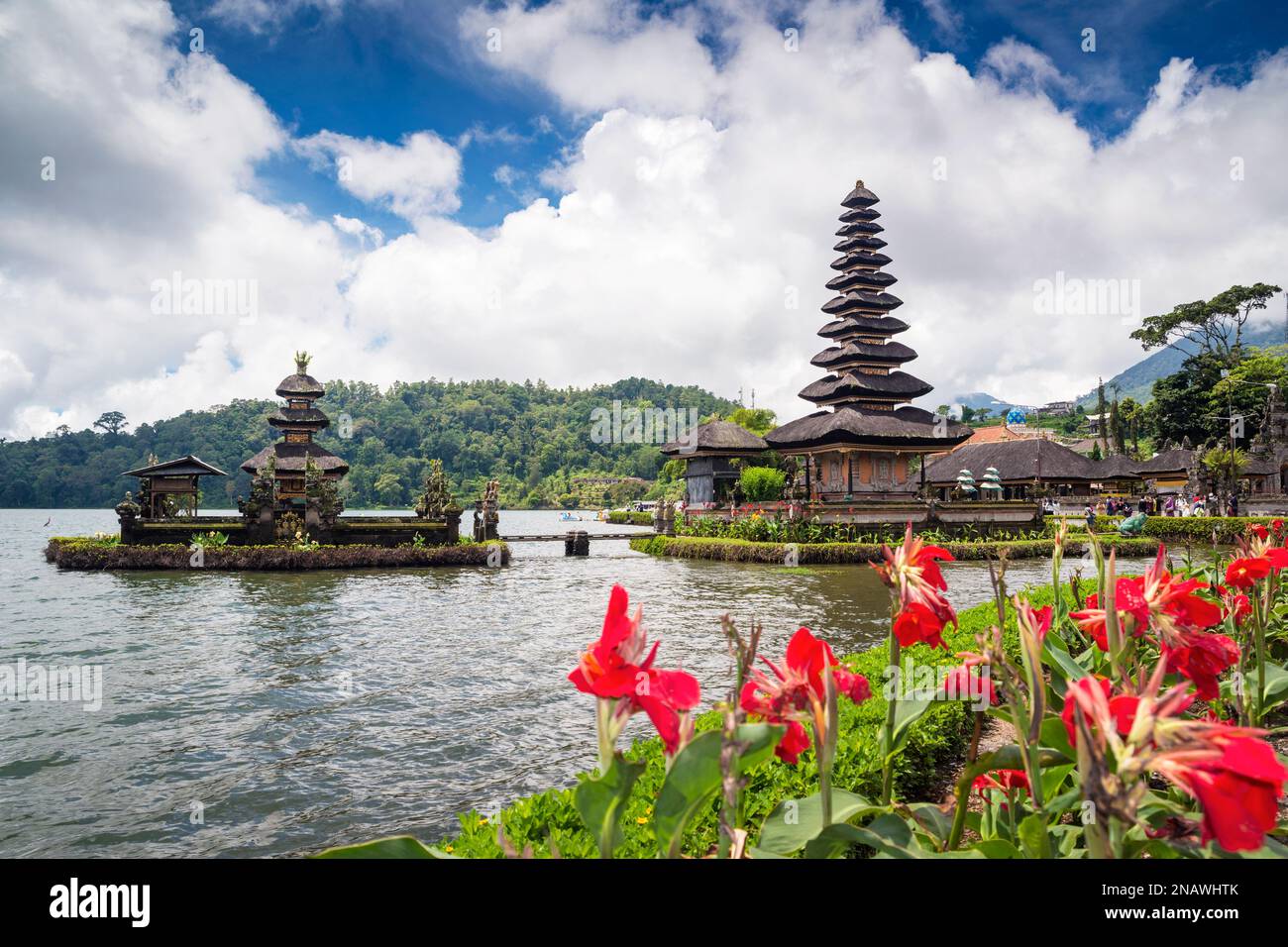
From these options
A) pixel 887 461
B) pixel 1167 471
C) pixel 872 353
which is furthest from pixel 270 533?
pixel 1167 471

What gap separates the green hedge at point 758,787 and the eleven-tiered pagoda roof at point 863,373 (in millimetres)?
25304

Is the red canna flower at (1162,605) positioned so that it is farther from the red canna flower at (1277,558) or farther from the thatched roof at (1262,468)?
the thatched roof at (1262,468)

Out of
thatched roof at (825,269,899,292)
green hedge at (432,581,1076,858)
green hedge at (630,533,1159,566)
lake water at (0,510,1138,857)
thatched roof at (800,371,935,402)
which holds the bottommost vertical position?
lake water at (0,510,1138,857)

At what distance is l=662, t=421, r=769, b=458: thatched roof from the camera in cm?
3516

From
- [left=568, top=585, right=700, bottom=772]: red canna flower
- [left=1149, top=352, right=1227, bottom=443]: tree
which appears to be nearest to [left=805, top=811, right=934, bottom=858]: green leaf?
[left=568, top=585, right=700, bottom=772]: red canna flower

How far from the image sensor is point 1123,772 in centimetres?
102

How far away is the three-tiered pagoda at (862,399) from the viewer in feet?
100

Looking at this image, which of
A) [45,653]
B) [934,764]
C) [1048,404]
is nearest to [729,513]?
[45,653]

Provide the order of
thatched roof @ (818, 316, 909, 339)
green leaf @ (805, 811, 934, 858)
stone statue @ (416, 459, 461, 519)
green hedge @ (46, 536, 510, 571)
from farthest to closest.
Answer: thatched roof @ (818, 316, 909, 339) < stone statue @ (416, 459, 461, 519) < green hedge @ (46, 536, 510, 571) < green leaf @ (805, 811, 934, 858)

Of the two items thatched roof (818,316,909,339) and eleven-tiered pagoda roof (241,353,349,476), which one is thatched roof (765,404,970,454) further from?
eleven-tiered pagoda roof (241,353,349,476)

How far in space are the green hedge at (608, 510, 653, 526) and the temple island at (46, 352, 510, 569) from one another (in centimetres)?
2679

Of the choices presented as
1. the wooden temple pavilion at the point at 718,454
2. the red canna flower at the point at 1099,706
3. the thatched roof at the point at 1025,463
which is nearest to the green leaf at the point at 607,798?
the red canna flower at the point at 1099,706

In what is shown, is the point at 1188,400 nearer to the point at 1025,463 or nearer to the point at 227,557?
the point at 1025,463
